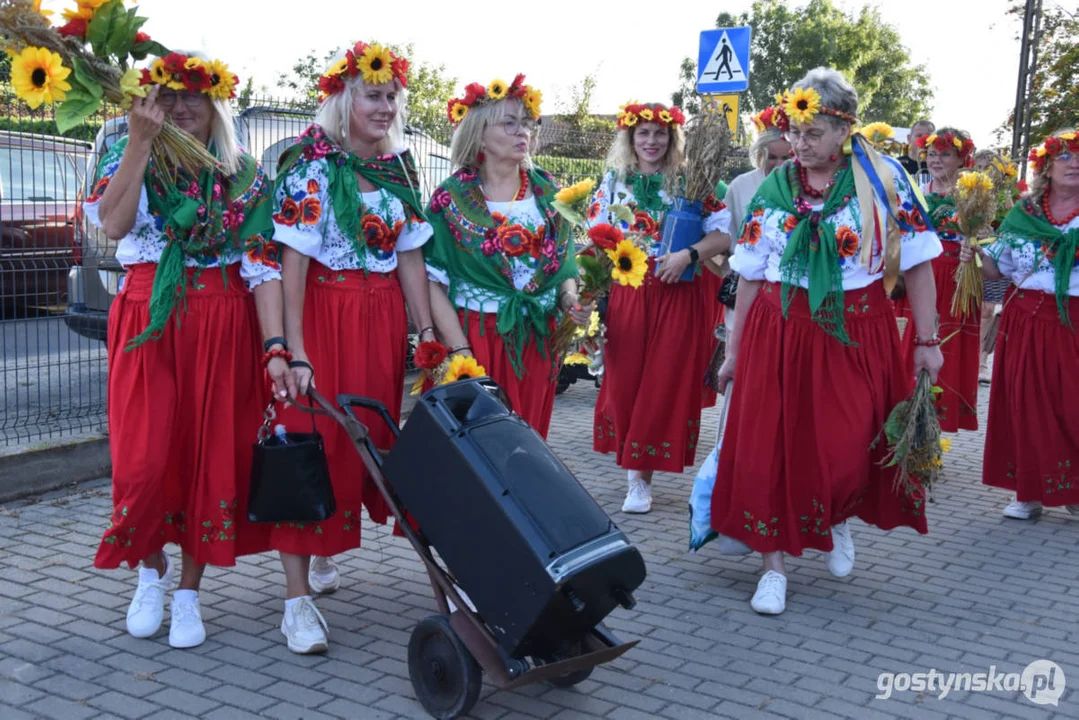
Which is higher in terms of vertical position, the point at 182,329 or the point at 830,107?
the point at 830,107

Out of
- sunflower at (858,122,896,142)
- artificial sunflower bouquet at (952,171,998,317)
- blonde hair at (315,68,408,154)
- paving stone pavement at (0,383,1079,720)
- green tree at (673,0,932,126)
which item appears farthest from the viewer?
green tree at (673,0,932,126)

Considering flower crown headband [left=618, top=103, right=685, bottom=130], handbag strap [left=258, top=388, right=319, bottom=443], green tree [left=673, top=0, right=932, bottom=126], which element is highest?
green tree [left=673, top=0, right=932, bottom=126]

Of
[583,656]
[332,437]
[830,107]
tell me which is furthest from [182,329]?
[830,107]

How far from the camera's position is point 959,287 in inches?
299

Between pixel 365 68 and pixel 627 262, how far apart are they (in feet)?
4.71

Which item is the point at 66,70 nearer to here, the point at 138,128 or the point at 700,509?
the point at 138,128

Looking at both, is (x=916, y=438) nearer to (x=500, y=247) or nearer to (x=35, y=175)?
(x=500, y=247)

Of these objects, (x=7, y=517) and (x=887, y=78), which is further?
(x=887, y=78)

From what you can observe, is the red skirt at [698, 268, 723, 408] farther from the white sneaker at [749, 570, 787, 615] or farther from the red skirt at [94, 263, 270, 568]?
the red skirt at [94, 263, 270, 568]

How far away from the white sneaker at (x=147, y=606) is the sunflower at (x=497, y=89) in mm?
2293

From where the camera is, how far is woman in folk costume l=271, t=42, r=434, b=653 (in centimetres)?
411

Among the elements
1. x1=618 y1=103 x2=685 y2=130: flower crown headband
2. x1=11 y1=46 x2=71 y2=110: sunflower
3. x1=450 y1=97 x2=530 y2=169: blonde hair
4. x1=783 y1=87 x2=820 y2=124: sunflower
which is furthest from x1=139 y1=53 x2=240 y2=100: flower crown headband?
x1=618 y1=103 x2=685 y2=130: flower crown headband

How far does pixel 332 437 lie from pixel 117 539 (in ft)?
2.74

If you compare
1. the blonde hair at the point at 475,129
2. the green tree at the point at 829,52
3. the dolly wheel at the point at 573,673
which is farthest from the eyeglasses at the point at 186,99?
the green tree at the point at 829,52
